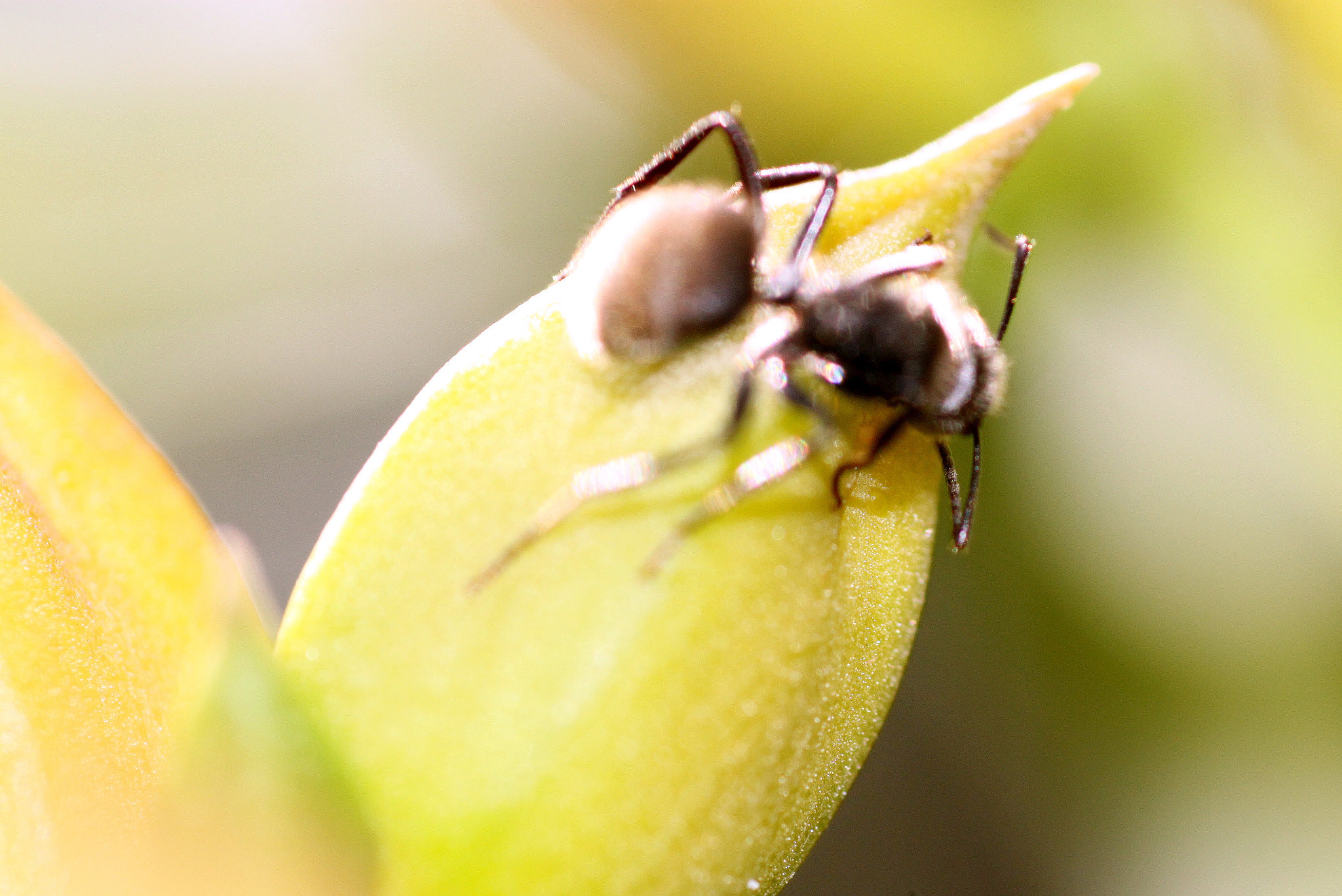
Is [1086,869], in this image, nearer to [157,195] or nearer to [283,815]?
[283,815]

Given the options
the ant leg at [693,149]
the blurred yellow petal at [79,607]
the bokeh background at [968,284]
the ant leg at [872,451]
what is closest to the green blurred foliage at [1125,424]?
the bokeh background at [968,284]

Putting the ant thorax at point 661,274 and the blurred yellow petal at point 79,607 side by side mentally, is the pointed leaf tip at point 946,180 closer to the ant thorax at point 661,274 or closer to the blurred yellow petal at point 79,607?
the ant thorax at point 661,274

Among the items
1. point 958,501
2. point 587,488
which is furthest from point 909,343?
point 587,488

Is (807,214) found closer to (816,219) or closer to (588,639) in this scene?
(816,219)

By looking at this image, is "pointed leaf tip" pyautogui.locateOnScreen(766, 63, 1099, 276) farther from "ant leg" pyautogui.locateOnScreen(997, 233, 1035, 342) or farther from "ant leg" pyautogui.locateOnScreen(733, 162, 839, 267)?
"ant leg" pyautogui.locateOnScreen(997, 233, 1035, 342)

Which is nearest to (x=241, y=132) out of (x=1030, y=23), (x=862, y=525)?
(x=1030, y=23)
